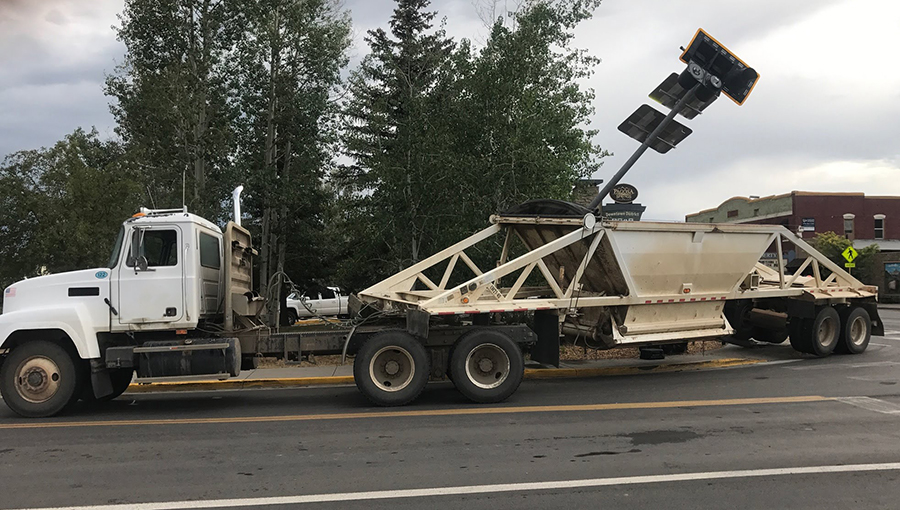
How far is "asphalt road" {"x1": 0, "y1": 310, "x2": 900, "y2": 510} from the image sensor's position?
513 cm

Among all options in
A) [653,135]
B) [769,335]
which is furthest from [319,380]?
[769,335]

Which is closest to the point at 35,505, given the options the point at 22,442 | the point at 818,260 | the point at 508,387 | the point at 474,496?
the point at 22,442

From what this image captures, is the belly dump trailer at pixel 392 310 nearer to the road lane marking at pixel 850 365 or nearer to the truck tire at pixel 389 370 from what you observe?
the truck tire at pixel 389 370

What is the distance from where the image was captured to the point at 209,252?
930 cm

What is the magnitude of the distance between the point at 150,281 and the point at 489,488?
220 inches

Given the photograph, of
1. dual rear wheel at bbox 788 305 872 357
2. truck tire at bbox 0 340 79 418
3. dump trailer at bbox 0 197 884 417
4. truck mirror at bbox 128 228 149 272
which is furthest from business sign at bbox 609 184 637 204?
truck tire at bbox 0 340 79 418

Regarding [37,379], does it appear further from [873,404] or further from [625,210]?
[625,210]

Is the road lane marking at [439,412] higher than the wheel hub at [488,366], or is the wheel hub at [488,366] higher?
the wheel hub at [488,366]

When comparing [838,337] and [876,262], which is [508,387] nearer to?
[838,337]

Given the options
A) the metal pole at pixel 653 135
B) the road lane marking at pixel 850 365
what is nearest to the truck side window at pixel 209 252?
the metal pole at pixel 653 135

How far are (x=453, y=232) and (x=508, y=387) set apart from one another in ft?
18.1

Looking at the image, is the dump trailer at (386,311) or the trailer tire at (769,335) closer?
the dump trailer at (386,311)

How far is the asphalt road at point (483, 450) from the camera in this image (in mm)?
5133

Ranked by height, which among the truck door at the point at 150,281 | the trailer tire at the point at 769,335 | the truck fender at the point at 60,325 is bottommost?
the trailer tire at the point at 769,335
